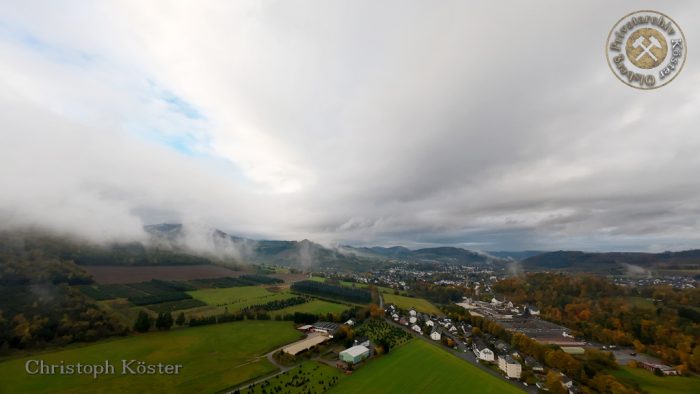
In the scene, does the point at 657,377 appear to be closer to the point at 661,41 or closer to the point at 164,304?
the point at 661,41

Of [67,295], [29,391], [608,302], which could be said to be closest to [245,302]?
[67,295]

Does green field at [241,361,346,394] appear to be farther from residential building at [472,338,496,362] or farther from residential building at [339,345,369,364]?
residential building at [472,338,496,362]

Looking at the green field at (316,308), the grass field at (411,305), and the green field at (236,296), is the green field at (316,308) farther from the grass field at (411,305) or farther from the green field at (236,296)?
the grass field at (411,305)

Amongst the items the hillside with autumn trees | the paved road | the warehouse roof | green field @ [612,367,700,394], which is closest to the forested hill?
the paved road

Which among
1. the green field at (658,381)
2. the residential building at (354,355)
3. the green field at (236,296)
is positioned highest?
the residential building at (354,355)

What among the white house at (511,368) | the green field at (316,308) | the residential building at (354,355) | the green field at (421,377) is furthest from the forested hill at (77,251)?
the white house at (511,368)

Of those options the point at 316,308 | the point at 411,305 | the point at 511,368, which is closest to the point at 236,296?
the point at 316,308
